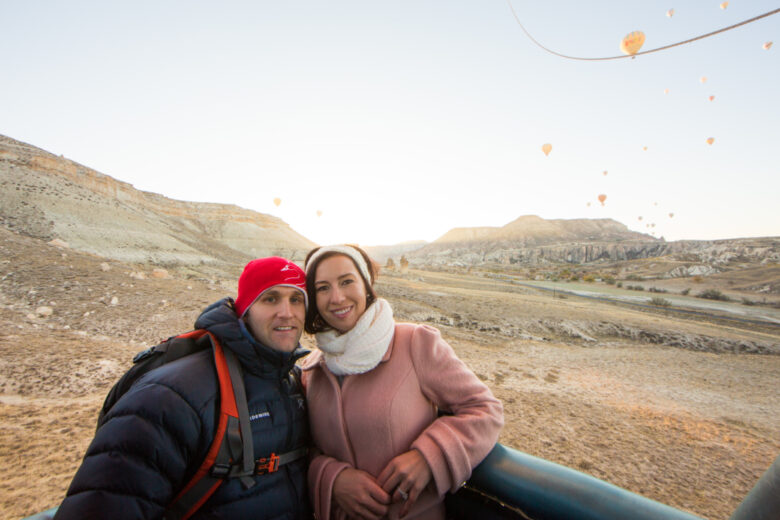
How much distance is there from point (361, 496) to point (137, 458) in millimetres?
991

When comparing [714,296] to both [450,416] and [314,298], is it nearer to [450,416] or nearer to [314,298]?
[450,416]

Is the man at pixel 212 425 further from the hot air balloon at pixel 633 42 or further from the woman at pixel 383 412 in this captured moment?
the hot air balloon at pixel 633 42

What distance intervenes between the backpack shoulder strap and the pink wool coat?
408mm

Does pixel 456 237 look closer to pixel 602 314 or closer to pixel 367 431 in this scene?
pixel 602 314

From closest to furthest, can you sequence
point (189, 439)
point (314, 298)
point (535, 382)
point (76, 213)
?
1. point (189, 439)
2. point (314, 298)
3. point (535, 382)
4. point (76, 213)

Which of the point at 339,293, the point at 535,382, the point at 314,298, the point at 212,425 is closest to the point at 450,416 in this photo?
the point at 339,293

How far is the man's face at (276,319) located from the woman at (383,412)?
194 millimetres

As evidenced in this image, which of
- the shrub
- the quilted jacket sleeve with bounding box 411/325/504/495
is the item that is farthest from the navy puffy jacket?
the shrub

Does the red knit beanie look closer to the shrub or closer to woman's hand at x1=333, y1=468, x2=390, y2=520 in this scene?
woman's hand at x1=333, y1=468, x2=390, y2=520

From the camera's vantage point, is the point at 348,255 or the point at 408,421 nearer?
the point at 408,421

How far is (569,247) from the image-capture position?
317ft

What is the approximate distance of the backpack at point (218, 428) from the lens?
1.47 meters

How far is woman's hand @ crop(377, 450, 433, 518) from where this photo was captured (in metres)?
1.61

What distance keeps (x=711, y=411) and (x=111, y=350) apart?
12.1m
